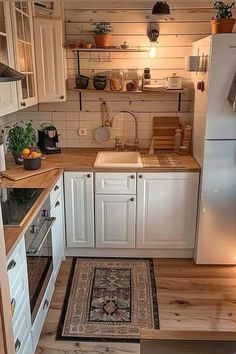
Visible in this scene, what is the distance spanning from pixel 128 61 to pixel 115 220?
1.47 metres

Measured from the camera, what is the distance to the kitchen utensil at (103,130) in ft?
10.9

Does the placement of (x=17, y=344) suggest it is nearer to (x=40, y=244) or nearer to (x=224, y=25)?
(x=40, y=244)

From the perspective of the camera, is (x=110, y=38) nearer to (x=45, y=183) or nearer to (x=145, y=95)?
(x=145, y=95)

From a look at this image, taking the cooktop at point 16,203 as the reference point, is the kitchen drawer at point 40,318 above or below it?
below

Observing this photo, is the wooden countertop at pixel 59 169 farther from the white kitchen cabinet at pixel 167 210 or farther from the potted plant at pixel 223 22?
the potted plant at pixel 223 22

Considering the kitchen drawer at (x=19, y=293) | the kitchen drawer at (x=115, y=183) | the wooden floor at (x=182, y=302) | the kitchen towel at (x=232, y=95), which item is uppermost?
the kitchen towel at (x=232, y=95)

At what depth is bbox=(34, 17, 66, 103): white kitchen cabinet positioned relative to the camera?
287 cm

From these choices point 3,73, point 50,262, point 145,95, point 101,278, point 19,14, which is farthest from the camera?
point 145,95

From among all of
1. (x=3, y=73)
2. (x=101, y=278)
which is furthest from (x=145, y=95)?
(x=3, y=73)

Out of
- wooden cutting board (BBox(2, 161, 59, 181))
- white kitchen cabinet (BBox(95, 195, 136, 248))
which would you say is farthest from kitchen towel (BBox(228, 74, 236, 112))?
wooden cutting board (BBox(2, 161, 59, 181))

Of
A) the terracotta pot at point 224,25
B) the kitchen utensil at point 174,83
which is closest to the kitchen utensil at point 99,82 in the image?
the kitchen utensil at point 174,83

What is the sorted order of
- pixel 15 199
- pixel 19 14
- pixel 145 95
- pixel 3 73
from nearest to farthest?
pixel 3 73
pixel 15 199
pixel 19 14
pixel 145 95

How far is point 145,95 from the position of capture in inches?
129

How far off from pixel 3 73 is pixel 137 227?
2021 millimetres
